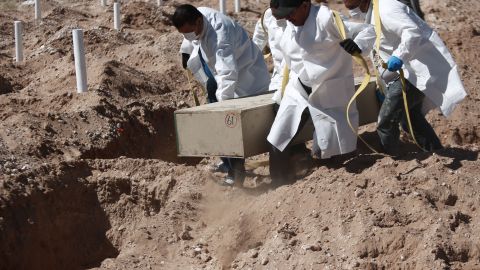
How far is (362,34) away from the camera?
6.40 meters

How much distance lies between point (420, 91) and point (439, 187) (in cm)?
105

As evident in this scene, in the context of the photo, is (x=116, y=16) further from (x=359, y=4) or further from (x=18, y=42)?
(x=359, y=4)

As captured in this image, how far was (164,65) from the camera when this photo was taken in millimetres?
12203

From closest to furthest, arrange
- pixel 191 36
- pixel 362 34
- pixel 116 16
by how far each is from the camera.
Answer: pixel 362 34 < pixel 191 36 < pixel 116 16

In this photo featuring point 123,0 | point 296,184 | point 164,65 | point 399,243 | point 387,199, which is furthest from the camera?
point 123,0

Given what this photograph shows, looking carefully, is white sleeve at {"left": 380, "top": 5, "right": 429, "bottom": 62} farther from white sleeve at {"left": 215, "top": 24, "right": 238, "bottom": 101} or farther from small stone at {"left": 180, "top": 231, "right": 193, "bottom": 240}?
small stone at {"left": 180, "top": 231, "right": 193, "bottom": 240}

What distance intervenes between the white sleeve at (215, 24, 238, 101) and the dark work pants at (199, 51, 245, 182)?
1.26ft

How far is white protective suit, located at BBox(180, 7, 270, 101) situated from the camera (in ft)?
24.1

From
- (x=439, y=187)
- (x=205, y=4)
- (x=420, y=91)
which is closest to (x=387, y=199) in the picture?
(x=439, y=187)

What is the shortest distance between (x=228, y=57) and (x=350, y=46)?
59.4 inches

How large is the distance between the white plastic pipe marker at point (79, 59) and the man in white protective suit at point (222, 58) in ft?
6.68

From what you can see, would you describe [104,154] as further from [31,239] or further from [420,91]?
[420,91]

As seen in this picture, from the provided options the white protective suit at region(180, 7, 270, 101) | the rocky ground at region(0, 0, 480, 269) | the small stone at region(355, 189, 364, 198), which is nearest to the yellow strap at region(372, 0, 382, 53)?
the rocky ground at region(0, 0, 480, 269)

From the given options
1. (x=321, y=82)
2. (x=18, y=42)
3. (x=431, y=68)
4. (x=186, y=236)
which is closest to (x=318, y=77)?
(x=321, y=82)
